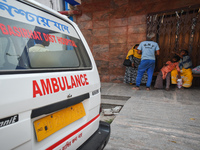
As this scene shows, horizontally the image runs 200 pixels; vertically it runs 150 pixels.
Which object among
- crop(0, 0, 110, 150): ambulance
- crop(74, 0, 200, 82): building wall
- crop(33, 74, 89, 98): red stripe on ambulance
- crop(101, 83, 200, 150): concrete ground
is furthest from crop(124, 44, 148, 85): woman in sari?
crop(33, 74, 89, 98): red stripe on ambulance

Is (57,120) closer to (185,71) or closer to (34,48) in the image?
(34,48)

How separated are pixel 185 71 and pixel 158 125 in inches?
120

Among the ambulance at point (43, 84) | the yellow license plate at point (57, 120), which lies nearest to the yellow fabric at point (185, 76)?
the ambulance at point (43, 84)

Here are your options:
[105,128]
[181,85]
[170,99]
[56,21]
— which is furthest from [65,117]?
[181,85]

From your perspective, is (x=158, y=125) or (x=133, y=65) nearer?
(x=158, y=125)

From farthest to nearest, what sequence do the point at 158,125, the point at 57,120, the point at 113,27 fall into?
the point at 113,27, the point at 158,125, the point at 57,120

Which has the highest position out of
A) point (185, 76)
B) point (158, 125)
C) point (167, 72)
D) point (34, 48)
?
point (34, 48)

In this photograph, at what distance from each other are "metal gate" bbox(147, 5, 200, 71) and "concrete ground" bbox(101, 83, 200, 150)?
2.07m

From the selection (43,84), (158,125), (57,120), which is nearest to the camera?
(43,84)

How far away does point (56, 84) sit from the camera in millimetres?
1053

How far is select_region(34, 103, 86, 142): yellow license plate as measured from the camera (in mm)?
939

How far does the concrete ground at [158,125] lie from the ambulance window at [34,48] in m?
1.38

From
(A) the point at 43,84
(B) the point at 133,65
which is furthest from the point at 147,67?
(A) the point at 43,84

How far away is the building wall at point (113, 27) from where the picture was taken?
516 cm
